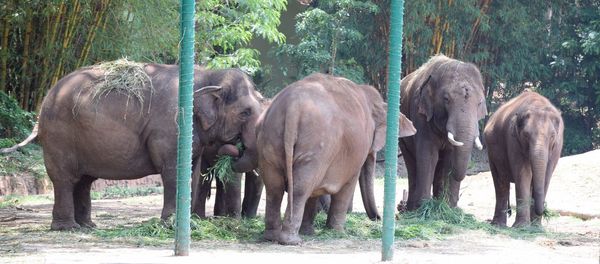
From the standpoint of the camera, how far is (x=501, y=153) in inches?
617

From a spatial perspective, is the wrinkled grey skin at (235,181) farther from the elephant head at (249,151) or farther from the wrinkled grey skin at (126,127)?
the wrinkled grey skin at (126,127)

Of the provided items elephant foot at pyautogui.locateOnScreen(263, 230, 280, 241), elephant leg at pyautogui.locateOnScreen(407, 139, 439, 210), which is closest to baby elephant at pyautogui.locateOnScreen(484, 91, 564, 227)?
elephant leg at pyautogui.locateOnScreen(407, 139, 439, 210)

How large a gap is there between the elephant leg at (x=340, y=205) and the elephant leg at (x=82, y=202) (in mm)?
2753

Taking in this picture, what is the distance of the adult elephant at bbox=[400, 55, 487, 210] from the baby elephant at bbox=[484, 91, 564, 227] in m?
0.51

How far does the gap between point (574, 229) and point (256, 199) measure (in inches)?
167

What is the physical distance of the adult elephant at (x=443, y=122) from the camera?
14.5 meters

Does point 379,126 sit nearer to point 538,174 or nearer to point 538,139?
point 538,174

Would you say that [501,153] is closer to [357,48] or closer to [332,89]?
[332,89]

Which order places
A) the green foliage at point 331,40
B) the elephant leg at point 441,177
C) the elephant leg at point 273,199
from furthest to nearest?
1. the green foliage at point 331,40
2. the elephant leg at point 441,177
3. the elephant leg at point 273,199

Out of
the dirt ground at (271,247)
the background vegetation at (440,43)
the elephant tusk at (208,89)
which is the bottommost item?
the dirt ground at (271,247)

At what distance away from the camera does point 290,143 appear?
10.9 meters

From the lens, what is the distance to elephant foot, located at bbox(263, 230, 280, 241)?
37.0 ft

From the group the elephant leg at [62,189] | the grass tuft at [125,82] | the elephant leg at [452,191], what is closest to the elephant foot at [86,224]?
the elephant leg at [62,189]

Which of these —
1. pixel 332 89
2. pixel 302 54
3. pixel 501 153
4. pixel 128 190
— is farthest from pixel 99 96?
pixel 302 54
